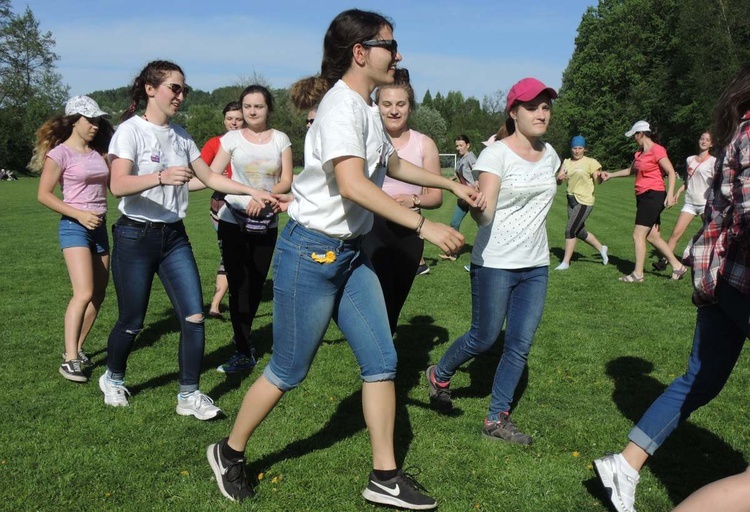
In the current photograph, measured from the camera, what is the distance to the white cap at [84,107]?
537cm

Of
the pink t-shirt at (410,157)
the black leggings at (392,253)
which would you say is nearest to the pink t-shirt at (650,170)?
the pink t-shirt at (410,157)

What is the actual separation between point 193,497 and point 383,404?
1.10m

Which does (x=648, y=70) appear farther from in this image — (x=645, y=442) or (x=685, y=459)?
(x=645, y=442)

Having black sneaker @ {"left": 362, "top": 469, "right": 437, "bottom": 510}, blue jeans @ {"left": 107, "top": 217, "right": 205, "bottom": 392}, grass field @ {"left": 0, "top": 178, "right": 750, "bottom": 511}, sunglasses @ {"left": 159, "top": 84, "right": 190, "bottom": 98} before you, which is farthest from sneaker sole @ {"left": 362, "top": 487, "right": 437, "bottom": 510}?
sunglasses @ {"left": 159, "top": 84, "right": 190, "bottom": 98}

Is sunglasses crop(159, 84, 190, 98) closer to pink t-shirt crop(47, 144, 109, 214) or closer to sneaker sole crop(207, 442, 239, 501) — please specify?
pink t-shirt crop(47, 144, 109, 214)

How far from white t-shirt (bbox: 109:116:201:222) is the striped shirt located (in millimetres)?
3061

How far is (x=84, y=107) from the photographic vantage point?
5.38m

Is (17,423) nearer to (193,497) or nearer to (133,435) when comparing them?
(133,435)

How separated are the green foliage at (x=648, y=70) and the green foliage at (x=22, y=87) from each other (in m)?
47.1

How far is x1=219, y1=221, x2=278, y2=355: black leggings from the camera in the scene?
18.5ft

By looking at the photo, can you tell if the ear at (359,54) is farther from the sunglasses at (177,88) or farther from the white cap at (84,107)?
the white cap at (84,107)

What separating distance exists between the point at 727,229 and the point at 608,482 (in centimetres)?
129

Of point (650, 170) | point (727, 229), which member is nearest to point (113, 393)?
point (727, 229)

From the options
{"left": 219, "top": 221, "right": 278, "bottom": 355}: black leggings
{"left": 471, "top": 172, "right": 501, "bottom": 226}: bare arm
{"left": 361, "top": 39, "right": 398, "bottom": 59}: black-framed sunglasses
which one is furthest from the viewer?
{"left": 219, "top": 221, "right": 278, "bottom": 355}: black leggings
